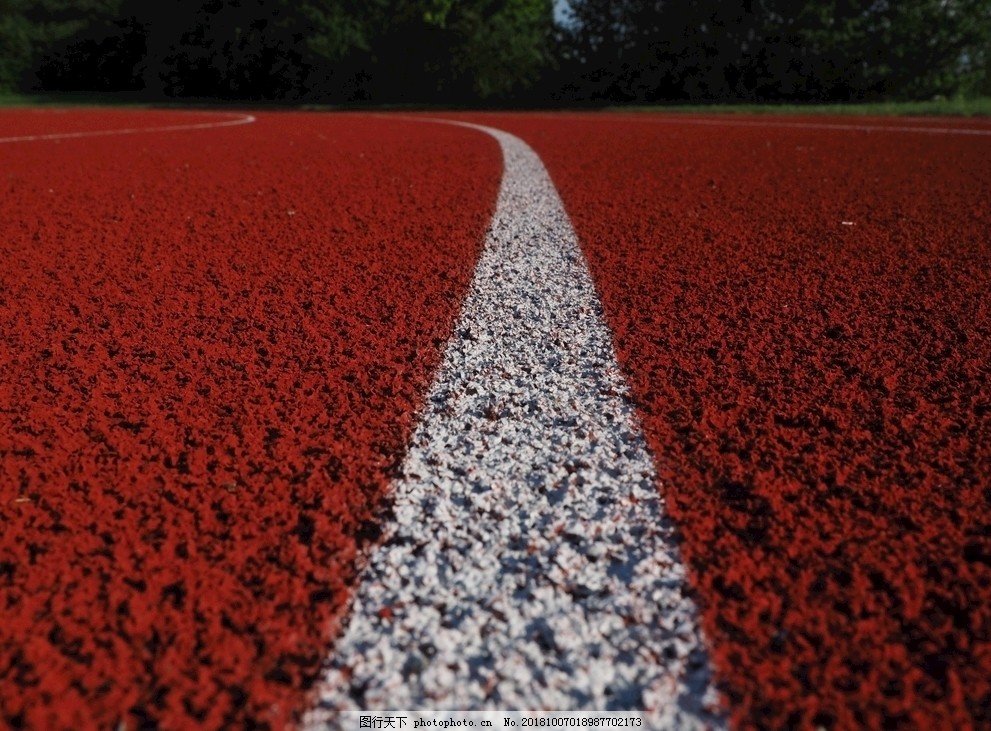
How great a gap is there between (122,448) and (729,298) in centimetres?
182

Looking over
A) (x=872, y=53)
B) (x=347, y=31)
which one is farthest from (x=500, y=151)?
(x=347, y=31)

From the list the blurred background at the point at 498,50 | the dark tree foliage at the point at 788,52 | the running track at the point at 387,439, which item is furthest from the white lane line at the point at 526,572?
the dark tree foliage at the point at 788,52

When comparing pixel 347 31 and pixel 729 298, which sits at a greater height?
pixel 347 31

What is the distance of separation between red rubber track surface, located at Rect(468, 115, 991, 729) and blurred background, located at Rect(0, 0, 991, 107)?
2072cm

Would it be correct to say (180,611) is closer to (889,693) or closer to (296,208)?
(889,693)

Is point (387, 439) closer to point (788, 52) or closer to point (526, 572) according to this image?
point (526, 572)

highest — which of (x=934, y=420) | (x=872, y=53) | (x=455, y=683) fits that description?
(x=872, y=53)

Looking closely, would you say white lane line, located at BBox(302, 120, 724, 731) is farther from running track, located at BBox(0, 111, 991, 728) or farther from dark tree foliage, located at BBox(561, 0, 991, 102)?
dark tree foliage, located at BBox(561, 0, 991, 102)

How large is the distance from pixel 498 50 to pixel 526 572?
1201 inches

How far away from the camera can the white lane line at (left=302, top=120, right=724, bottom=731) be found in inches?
39.5

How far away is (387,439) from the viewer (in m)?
1.60

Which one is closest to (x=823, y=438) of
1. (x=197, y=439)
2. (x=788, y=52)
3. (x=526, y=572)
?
(x=526, y=572)

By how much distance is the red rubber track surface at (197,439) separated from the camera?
104 cm

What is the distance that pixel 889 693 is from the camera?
986 mm
